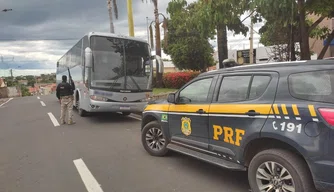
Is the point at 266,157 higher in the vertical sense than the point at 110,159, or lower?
higher

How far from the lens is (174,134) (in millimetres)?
5305

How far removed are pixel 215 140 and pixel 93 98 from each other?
6640 millimetres

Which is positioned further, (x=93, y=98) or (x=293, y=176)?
(x=93, y=98)

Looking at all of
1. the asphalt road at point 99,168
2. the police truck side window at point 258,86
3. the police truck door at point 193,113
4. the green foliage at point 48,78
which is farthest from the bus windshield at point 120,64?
the green foliage at point 48,78

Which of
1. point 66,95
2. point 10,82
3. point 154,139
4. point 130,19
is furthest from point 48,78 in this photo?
point 154,139

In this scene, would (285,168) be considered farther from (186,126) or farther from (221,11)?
(221,11)

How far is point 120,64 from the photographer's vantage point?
34.2ft

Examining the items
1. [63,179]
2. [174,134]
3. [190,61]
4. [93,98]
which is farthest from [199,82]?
[190,61]

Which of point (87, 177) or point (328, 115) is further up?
point (328, 115)

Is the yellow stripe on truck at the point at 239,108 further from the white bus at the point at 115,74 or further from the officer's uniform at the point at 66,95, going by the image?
the officer's uniform at the point at 66,95

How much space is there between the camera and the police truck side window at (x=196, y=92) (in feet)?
15.5

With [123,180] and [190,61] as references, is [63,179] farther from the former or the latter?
[190,61]

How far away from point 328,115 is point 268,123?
69 cm

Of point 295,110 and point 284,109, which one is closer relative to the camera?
point 295,110
